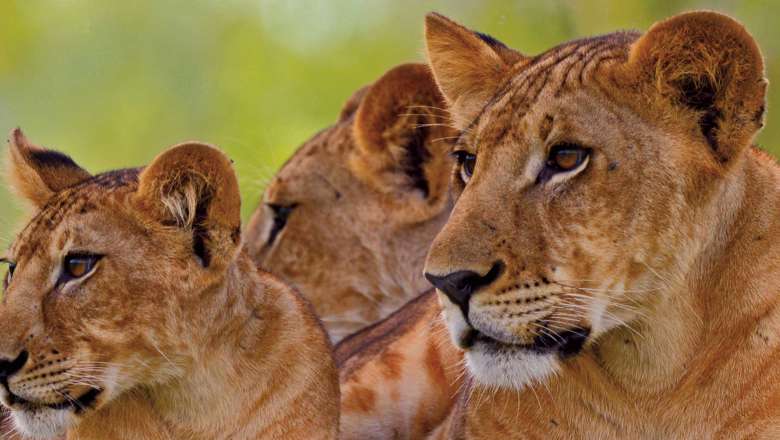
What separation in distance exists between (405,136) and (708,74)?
1974mm

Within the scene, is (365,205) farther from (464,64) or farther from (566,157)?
(566,157)

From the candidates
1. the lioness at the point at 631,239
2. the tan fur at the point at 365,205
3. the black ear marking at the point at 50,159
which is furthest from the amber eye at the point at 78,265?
the tan fur at the point at 365,205

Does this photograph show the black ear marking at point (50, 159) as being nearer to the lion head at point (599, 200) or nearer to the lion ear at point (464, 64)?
the lion ear at point (464, 64)

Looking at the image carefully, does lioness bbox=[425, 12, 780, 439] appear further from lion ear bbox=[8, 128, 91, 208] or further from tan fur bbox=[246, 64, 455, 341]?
tan fur bbox=[246, 64, 455, 341]

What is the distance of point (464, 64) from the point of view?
3701 millimetres

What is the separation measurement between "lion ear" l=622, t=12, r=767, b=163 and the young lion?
0.99 m

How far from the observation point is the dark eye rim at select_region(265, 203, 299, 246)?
5.39 metres

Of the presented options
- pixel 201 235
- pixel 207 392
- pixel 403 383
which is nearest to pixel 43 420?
pixel 207 392

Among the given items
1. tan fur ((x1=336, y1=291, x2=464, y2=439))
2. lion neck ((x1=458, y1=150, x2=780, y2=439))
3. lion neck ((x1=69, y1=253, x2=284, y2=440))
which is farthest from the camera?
tan fur ((x1=336, y1=291, x2=464, y2=439))

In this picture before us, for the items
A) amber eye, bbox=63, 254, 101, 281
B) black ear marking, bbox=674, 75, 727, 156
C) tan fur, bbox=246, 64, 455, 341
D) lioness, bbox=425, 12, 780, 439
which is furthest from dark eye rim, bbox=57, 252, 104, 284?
tan fur, bbox=246, 64, 455, 341

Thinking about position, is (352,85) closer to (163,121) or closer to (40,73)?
(163,121)

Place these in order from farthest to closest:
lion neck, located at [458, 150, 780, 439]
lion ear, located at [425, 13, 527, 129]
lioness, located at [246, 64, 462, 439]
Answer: lioness, located at [246, 64, 462, 439] → lion ear, located at [425, 13, 527, 129] → lion neck, located at [458, 150, 780, 439]

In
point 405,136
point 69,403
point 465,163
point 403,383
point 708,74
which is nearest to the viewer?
point 708,74

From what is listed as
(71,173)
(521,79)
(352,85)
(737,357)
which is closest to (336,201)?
(71,173)
